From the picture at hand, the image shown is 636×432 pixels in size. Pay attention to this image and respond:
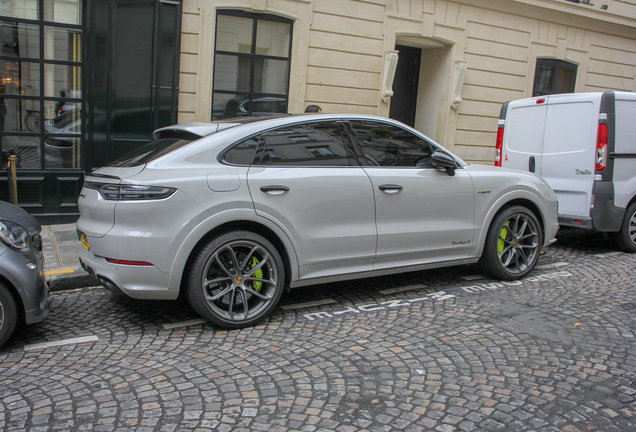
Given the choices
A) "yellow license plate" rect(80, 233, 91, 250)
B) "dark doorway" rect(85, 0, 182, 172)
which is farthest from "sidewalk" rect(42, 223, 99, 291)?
"dark doorway" rect(85, 0, 182, 172)

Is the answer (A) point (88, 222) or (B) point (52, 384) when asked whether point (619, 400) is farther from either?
(A) point (88, 222)

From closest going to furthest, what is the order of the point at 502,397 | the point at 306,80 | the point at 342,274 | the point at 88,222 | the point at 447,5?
the point at 502,397
the point at 88,222
the point at 342,274
the point at 306,80
the point at 447,5

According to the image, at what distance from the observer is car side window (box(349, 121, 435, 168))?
4992 millimetres

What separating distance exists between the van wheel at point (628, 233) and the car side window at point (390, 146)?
374 cm

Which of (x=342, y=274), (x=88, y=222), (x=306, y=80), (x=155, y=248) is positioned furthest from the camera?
(x=306, y=80)

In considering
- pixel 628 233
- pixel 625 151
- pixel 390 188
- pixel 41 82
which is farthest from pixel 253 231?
pixel 41 82

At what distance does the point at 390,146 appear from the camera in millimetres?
5137

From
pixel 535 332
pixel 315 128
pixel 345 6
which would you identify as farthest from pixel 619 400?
pixel 345 6

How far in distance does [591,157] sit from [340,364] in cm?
510

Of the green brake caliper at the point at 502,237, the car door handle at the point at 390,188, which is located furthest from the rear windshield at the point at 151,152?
the green brake caliper at the point at 502,237

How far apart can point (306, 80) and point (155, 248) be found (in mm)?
6989

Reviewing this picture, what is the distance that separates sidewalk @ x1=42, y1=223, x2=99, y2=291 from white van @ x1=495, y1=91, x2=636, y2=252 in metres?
5.92

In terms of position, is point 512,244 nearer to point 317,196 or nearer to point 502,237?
point 502,237

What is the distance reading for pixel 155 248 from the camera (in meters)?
3.98
